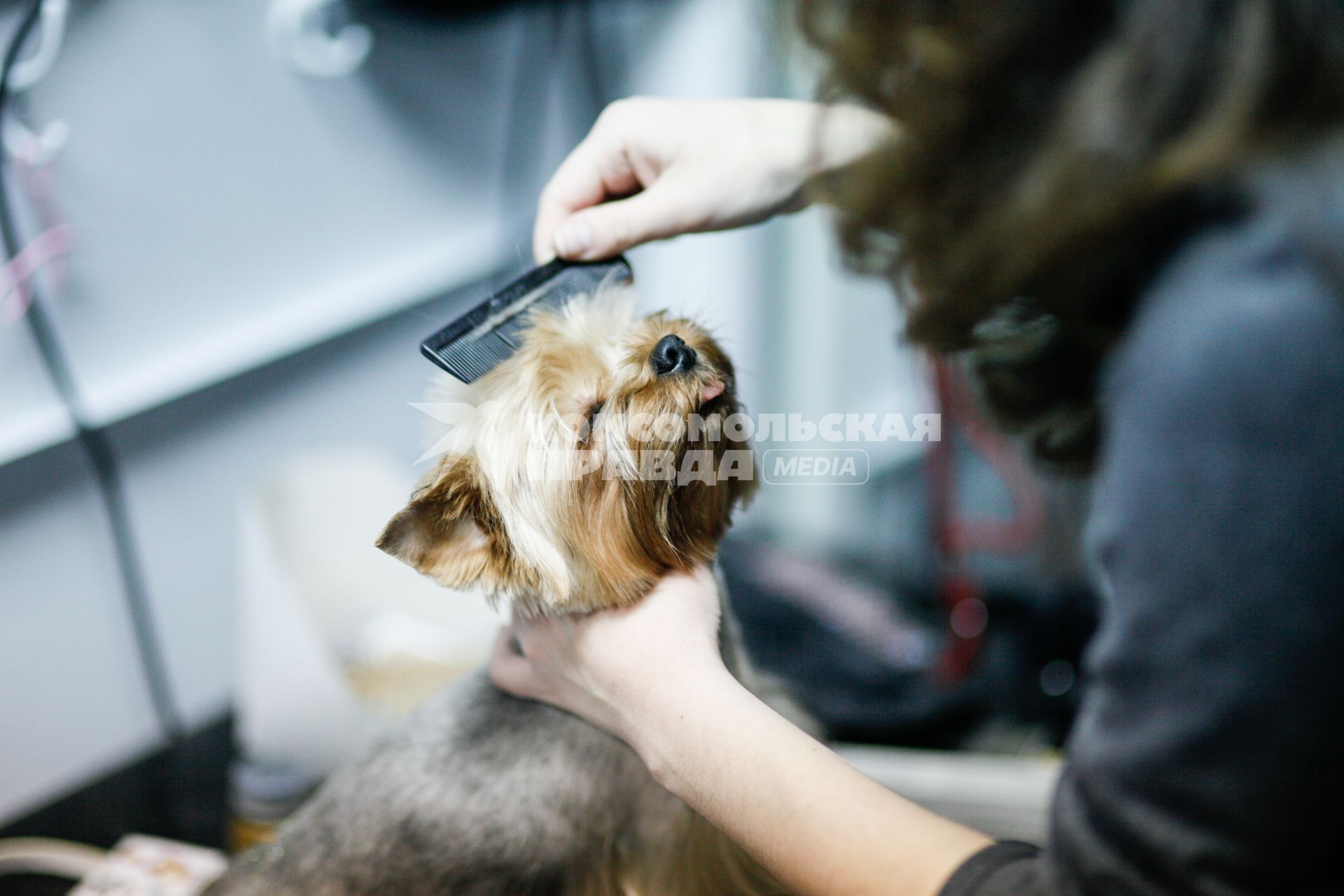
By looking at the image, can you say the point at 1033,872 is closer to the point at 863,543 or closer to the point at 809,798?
the point at 809,798

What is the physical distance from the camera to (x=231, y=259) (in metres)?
1.41

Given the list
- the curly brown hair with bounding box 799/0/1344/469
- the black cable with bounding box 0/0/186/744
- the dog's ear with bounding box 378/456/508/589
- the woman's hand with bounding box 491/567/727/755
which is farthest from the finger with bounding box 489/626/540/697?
the black cable with bounding box 0/0/186/744

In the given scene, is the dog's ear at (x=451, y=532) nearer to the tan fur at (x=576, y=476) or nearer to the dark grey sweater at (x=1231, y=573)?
the tan fur at (x=576, y=476)

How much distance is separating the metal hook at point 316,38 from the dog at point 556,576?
0.81 m

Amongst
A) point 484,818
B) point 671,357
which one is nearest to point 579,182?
point 671,357

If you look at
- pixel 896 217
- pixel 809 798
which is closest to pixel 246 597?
pixel 809 798

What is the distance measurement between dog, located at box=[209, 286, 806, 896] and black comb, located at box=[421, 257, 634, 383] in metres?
0.01

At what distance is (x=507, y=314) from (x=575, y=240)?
0.30 feet

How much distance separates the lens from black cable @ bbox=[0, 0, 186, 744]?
1.13 metres

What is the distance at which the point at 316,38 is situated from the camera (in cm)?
136

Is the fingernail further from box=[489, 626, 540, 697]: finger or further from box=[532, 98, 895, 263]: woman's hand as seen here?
box=[489, 626, 540, 697]: finger

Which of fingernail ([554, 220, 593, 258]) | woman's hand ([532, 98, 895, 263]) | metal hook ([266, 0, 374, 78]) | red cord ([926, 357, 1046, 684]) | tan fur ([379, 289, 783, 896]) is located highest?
metal hook ([266, 0, 374, 78])

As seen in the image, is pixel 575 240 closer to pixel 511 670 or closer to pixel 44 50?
pixel 511 670

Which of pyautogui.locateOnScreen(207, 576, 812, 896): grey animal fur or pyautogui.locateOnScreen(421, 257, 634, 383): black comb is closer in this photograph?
pyautogui.locateOnScreen(421, 257, 634, 383): black comb
